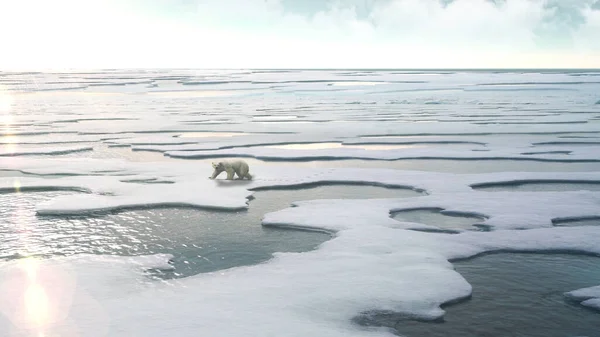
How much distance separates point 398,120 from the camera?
83.1 ft

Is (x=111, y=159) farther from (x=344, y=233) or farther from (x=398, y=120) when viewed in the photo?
(x=398, y=120)

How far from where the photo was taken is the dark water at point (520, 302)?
5.48 m

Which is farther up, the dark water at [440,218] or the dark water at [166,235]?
the dark water at [440,218]

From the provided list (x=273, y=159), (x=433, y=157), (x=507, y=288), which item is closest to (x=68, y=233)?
(x=507, y=288)

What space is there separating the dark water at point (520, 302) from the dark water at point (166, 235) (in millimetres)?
2206

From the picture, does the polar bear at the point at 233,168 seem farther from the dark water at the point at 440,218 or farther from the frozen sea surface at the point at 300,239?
the dark water at the point at 440,218

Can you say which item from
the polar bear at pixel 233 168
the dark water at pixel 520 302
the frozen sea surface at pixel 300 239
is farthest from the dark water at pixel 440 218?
the polar bear at pixel 233 168

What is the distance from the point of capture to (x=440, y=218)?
9297 mm

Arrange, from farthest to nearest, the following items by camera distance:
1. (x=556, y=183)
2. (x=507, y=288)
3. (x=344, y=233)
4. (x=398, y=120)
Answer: (x=398, y=120) < (x=556, y=183) < (x=344, y=233) < (x=507, y=288)

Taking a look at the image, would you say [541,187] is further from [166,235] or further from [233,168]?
[166,235]

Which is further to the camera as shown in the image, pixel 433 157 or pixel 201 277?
pixel 433 157

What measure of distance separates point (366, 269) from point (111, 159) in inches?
396

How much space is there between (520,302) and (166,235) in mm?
4589

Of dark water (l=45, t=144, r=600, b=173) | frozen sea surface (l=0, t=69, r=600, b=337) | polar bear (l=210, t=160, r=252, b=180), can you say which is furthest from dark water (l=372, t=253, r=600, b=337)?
dark water (l=45, t=144, r=600, b=173)
